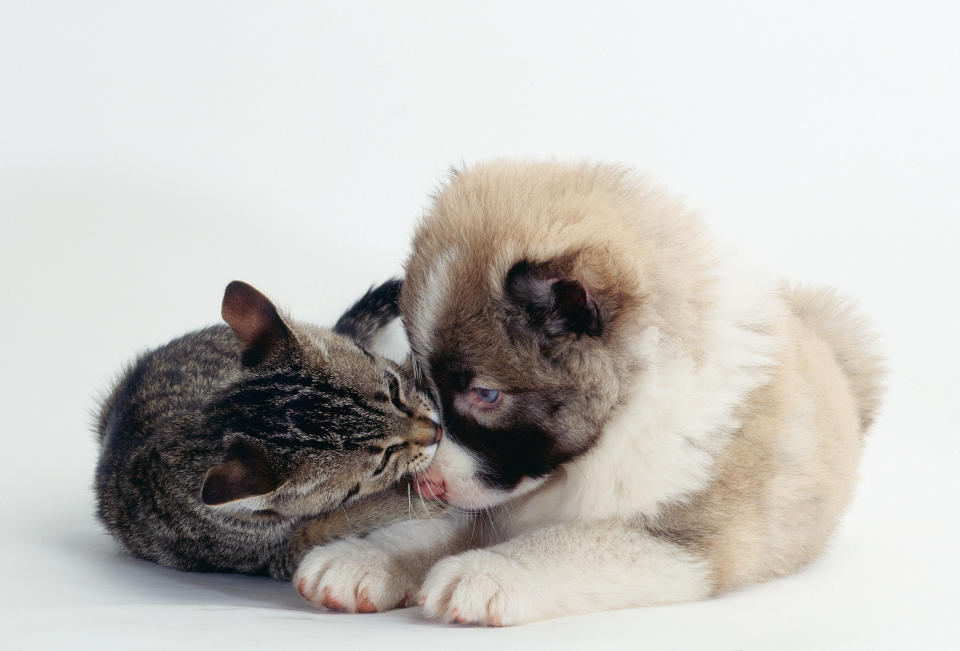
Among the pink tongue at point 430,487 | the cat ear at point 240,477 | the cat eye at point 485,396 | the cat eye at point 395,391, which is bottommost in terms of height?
the pink tongue at point 430,487

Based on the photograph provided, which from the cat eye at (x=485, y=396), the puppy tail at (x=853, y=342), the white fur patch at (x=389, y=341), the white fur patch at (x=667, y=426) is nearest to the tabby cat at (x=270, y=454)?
the cat eye at (x=485, y=396)

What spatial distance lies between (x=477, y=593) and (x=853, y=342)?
7.13 ft

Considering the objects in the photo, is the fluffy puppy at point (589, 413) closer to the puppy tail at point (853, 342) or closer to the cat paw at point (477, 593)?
the cat paw at point (477, 593)

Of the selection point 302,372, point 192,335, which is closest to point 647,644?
point 302,372

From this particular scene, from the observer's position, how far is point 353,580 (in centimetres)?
261

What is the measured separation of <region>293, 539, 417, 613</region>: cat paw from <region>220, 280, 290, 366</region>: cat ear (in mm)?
683

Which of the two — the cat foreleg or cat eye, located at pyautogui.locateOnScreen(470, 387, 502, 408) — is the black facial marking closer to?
cat eye, located at pyautogui.locateOnScreen(470, 387, 502, 408)

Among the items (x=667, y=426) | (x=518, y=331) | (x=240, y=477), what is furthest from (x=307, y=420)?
(x=667, y=426)

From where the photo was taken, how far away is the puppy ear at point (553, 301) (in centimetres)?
237

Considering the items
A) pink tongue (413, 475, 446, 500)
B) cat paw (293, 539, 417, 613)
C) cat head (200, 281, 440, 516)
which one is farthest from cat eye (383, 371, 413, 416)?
cat paw (293, 539, 417, 613)

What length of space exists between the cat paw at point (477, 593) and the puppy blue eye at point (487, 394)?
43cm

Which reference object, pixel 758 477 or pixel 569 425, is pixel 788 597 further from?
pixel 569 425

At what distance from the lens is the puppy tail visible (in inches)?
146

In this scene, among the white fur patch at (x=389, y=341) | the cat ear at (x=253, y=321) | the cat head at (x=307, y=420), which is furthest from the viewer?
the white fur patch at (x=389, y=341)
